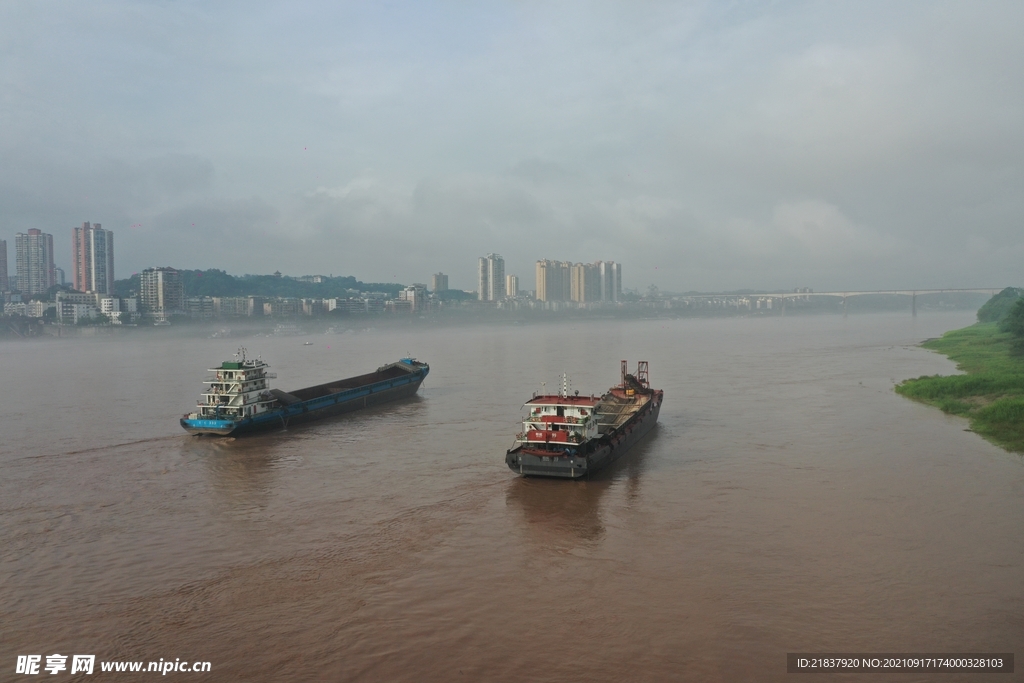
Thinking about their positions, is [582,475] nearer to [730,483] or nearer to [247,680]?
[730,483]

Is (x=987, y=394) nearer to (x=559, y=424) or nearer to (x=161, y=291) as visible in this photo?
(x=559, y=424)

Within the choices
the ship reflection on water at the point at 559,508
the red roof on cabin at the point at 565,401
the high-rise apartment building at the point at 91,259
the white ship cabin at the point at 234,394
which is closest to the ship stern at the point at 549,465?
the ship reflection on water at the point at 559,508

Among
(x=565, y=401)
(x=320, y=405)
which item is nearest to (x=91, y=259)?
(x=320, y=405)

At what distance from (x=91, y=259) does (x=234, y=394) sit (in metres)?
175

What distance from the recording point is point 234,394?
30.2m

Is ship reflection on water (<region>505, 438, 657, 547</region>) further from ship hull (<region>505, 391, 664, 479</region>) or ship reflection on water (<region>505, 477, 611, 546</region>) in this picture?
ship hull (<region>505, 391, 664, 479</region>)

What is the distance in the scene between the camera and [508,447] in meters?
26.6

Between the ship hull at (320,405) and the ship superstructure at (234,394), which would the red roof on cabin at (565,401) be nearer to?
the ship hull at (320,405)

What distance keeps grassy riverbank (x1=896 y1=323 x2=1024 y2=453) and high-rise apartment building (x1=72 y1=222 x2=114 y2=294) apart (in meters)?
185

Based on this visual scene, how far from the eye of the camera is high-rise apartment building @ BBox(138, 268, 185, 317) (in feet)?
478

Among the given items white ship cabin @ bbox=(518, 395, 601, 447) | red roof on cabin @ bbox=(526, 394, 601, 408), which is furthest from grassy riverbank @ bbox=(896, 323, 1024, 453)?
white ship cabin @ bbox=(518, 395, 601, 447)

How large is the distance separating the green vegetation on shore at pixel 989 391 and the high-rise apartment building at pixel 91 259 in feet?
604

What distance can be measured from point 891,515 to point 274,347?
267 feet

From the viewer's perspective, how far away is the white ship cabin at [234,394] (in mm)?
29922
